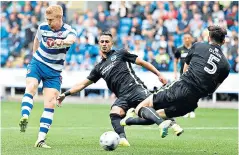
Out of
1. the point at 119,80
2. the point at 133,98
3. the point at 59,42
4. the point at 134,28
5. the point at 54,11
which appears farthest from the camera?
the point at 134,28

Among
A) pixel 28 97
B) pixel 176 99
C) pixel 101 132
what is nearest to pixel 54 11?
pixel 28 97

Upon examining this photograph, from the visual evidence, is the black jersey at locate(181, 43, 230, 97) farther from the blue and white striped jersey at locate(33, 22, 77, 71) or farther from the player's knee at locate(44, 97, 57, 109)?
the player's knee at locate(44, 97, 57, 109)

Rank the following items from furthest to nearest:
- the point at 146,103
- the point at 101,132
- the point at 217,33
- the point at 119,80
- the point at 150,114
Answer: the point at 101,132, the point at 119,80, the point at 146,103, the point at 150,114, the point at 217,33

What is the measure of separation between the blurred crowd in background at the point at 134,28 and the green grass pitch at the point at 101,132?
208 inches

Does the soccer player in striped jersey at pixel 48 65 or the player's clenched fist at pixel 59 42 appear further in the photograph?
the soccer player in striped jersey at pixel 48 65

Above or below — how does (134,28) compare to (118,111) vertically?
above

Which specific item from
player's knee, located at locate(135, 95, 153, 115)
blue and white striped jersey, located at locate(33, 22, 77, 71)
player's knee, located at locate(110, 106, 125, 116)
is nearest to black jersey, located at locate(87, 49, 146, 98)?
player's knee, located at locate(110, 106, 125, 116)

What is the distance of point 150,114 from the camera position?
418 inches

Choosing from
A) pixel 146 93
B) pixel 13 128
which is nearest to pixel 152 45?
pixel 13 128

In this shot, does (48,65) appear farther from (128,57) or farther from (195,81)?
(195,81)

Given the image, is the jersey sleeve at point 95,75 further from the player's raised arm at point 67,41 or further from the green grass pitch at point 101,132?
the green grass pitch at point 101,132

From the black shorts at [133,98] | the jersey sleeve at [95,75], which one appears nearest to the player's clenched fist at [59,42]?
the jersey sleeve at [95,75]

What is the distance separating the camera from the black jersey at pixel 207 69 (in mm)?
10492

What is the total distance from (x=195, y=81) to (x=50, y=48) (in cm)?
265
